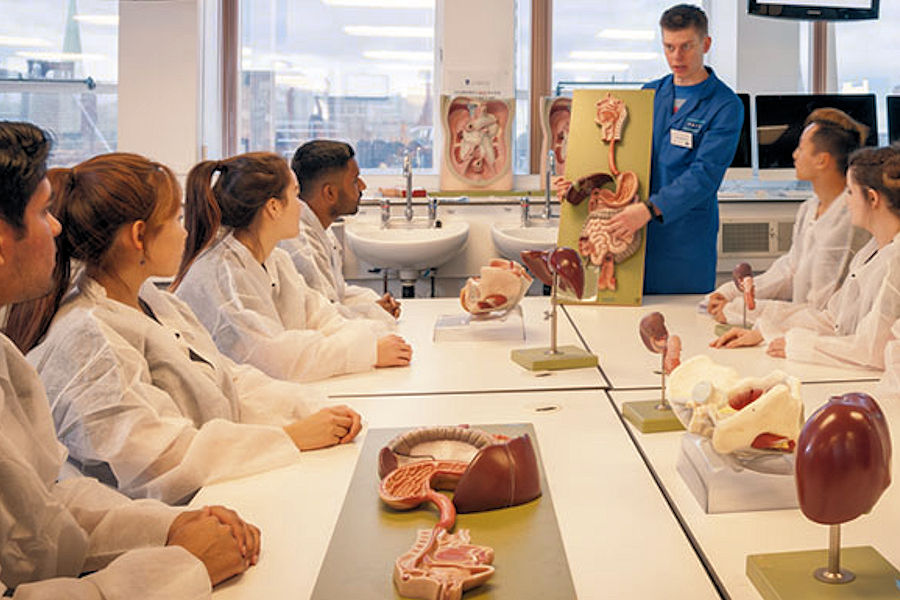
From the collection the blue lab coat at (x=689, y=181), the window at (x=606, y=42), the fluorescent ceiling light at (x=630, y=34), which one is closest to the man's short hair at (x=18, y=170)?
the blue lab coat at (x=689, y=181)

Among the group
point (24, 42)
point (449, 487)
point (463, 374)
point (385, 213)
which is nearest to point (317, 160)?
point (463, 374)

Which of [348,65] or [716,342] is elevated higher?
[348,65]

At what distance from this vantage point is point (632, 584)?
101 cm

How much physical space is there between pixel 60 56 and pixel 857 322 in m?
4.26

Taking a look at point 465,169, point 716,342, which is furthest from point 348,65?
point 716,342

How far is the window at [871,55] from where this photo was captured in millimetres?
5062

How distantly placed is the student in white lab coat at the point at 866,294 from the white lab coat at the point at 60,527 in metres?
1.61

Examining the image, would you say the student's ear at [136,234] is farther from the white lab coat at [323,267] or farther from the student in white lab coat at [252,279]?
the white lab coat at [323,267]

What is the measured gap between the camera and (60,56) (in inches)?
187

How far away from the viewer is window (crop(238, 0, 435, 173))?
4.91m

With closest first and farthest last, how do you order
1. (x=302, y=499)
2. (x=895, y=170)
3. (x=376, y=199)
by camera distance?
(x=302, y=499), (x=895, y=170), (x=376, y=199)

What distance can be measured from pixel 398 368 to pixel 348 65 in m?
3.23

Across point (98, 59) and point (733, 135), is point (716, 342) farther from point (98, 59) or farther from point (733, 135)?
point (98, 59)

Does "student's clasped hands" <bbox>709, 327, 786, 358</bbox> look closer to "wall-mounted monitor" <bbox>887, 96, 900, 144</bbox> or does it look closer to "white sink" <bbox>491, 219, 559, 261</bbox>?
"white sink" <bbox>491, 219, 559, 261</bbox>
